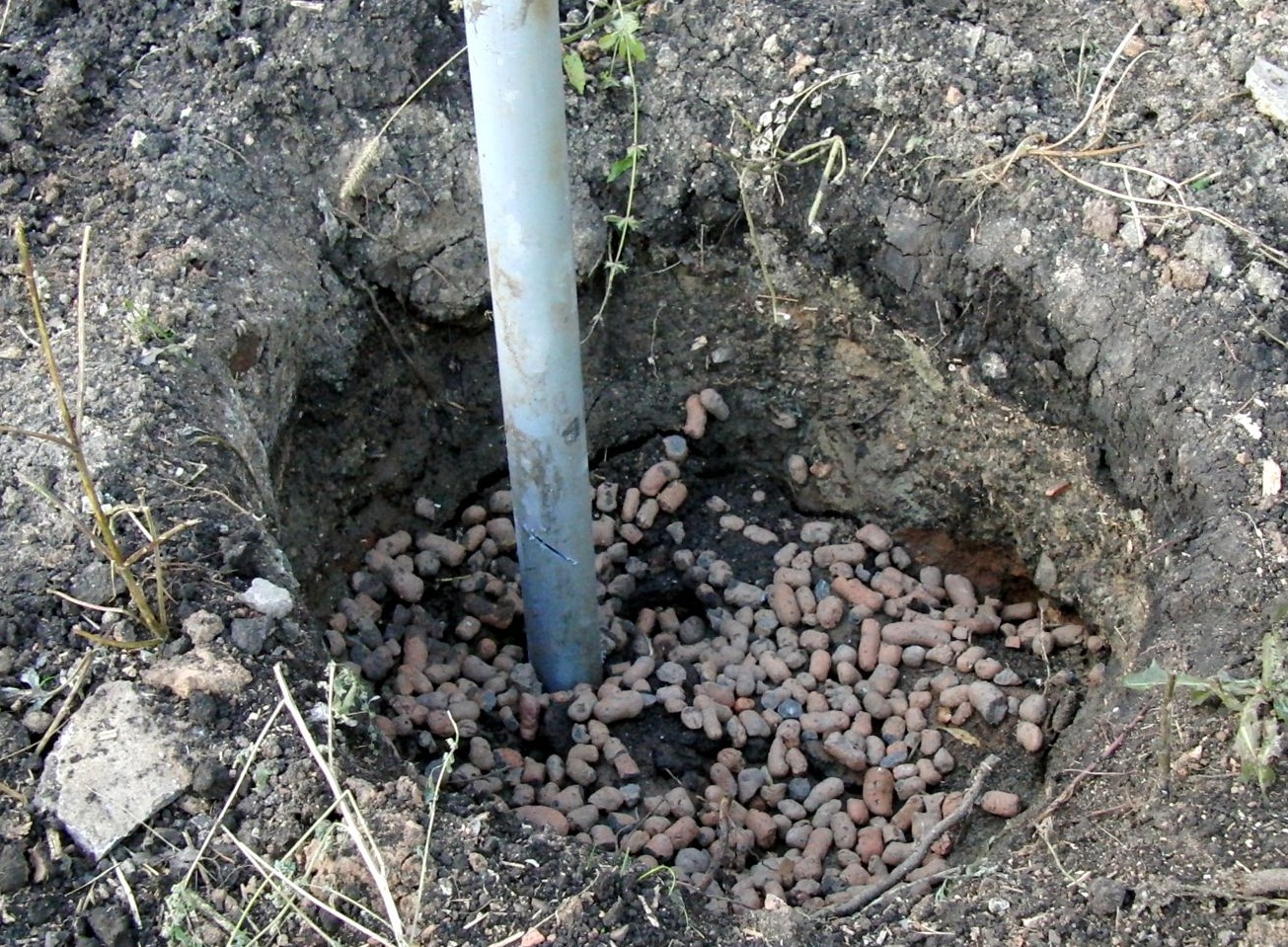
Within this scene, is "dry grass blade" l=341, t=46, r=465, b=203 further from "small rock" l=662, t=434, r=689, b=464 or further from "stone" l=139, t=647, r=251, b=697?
"stone" l=139, t=647, r=251, b=697

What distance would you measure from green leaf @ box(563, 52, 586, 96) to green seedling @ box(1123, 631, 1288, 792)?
1.65 metres

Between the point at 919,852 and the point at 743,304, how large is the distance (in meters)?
1.28

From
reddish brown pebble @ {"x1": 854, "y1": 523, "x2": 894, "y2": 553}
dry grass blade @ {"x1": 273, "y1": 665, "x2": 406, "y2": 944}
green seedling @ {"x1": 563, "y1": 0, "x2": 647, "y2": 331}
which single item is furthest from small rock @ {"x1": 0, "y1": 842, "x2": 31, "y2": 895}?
reddish brown pebble @ {"x1": 854, "y1": 523, "x2": 894, "y2": 553}

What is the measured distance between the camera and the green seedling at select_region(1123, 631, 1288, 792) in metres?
1.75

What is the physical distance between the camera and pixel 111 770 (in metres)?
1.79

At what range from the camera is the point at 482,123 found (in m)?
1.92

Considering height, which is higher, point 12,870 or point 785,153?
point 785,153

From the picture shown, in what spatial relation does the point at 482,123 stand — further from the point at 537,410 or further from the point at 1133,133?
the point at 1133,133

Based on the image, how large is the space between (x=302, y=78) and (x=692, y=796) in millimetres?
1650

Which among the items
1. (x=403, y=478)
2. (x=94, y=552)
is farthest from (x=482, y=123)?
(x=403, y=478)

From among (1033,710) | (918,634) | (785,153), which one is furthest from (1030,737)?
(785,153)

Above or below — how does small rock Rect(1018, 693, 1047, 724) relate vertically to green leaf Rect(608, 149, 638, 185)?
below

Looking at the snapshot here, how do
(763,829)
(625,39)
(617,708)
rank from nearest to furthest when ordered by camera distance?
(763,829), (617,708), (625,39)

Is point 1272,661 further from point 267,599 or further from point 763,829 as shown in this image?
point 267,599
